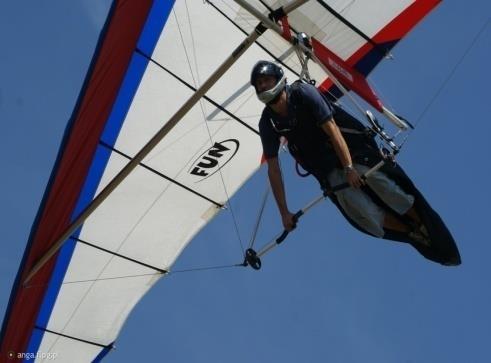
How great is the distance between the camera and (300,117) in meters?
6.21

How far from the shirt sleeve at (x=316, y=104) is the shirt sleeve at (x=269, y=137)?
16.2 inches

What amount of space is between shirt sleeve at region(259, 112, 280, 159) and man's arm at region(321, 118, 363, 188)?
0.53 m

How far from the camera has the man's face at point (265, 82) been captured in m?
6.14

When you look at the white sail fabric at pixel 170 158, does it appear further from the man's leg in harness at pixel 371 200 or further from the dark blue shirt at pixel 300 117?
the man's leg in harness at pixel 371 200

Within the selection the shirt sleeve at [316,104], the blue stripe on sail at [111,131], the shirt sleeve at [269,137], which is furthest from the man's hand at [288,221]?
the blue stripe on sail at [111,131]

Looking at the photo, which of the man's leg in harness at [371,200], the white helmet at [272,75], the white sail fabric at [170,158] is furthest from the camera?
the white sail fabric at [170,158]

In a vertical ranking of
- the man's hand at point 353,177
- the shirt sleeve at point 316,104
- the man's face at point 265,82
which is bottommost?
the man's hand at point 353,177

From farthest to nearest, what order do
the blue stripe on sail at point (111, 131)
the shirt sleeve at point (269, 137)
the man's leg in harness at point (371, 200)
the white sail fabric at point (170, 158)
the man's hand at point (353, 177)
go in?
the white sail fabric at point (170, 158)
the blue stripe on sail at point (111, 131)
the shirt sleeve at point (269, 137)
the man's leg in harness at point (371, 200)
the man's hand at point (353, 177)

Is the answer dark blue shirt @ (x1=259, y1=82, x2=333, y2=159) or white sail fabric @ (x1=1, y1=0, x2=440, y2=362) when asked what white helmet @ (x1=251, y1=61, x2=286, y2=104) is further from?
white sail fabric @ (x1=1, y1=0, x2=440, y2=362)

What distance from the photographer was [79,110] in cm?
806

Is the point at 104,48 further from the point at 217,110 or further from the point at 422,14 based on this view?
the point at 422,14

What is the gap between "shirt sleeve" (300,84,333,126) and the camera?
604 cm

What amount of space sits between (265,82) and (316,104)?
0.40m

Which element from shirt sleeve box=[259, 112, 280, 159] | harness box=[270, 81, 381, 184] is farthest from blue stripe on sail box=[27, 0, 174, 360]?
harness box=[270, 81, 381, 184]
